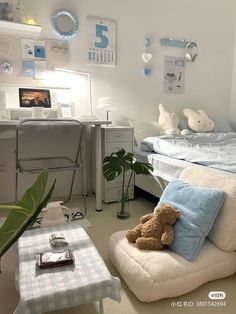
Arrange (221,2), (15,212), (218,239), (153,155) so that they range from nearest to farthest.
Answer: (15,212)
(218,239)
(153,155)
(221,2)

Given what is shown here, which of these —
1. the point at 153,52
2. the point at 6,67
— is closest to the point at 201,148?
the point at 153,52

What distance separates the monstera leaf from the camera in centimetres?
48

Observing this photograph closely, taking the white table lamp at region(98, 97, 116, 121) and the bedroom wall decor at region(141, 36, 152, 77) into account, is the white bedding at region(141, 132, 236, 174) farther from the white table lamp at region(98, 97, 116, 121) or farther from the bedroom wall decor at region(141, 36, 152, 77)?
the bedroom wall decor at region(141, 36, 152, 77)

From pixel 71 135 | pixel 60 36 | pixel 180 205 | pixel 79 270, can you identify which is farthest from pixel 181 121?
pixel 79 270

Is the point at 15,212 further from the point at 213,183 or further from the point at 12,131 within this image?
the point at 12,131

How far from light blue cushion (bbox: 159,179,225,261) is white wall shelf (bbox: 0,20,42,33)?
6.48 ft

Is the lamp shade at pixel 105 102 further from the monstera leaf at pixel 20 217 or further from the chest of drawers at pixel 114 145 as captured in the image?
the monstera leaf at pixel 20 217

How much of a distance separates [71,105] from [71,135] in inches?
12.2

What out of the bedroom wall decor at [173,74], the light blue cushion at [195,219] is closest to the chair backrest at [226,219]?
the light blue cushion at [195,219]

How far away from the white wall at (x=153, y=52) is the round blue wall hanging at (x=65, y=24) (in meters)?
0.06

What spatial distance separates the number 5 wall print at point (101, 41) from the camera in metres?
2.66

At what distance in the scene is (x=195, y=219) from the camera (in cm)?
136

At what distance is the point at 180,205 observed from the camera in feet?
4.81

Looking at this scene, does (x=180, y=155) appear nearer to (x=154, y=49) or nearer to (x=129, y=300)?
(x=129, y=300)
